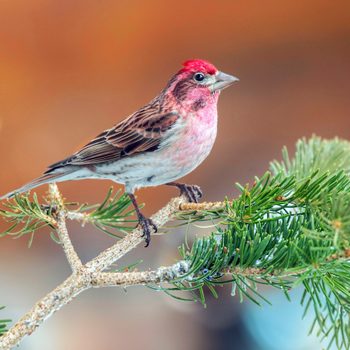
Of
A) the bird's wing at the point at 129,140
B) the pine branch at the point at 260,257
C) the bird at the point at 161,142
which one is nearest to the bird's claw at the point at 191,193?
the bird at the point at 161,142

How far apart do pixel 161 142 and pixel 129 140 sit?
6.3 inches

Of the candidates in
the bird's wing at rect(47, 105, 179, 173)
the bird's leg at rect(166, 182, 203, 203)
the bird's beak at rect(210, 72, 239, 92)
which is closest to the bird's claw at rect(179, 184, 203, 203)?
the bird's leg at rect(166, 182, 203, 203)

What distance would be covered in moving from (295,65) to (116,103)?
3.51ft

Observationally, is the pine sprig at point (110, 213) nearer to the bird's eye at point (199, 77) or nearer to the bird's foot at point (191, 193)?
the bird's foot at point (191, 193)

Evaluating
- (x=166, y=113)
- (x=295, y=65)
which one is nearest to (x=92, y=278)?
(x=166, y=113)

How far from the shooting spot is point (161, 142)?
75.3 inches

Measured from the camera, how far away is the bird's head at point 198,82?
2029 millimetres

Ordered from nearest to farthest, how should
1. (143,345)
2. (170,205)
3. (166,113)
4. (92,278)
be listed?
(92,278)
(170,205)
(166,113)
(143,345)

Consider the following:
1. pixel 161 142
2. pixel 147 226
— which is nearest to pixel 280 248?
pixel 147 226

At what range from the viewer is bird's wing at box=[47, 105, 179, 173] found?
1955 mm

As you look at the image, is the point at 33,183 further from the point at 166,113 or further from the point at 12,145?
the point at 12,145

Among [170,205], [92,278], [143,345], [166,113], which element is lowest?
[92,278]

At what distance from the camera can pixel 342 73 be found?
372 cm

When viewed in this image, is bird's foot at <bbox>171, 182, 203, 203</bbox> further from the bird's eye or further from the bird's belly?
the bird's eye
